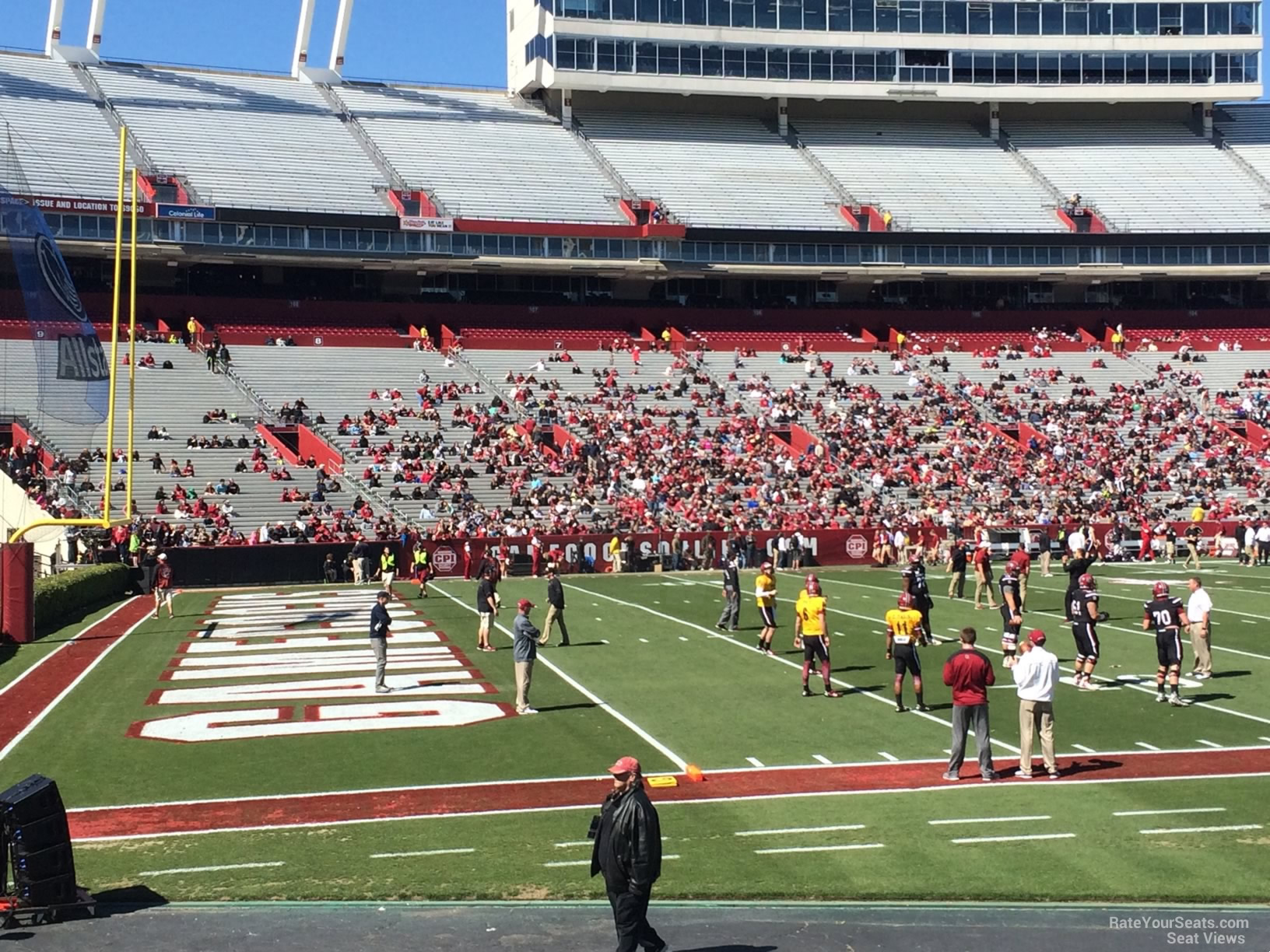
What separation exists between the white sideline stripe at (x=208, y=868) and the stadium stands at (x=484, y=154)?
51.2 metres

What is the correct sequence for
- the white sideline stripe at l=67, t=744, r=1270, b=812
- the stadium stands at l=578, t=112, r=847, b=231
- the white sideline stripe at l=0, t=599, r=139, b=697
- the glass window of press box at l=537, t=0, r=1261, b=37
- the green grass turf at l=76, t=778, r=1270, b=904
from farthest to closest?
1. the glass window of press box at l=537, t=0, r=1261, b=37
2. the stadium stands at l=578, t=112, r=847, b=231
3. the white sideline stripe at l=0, t=599, r=139, b=697
4. the white sideline stripe at l=67, t=744, r=1270, b=812
5. the green grass turf at l=76, t=778, r=1270, b=904

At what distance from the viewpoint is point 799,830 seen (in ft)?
45.0

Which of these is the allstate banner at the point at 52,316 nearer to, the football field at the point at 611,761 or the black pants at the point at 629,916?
the football field at the point at 611,761

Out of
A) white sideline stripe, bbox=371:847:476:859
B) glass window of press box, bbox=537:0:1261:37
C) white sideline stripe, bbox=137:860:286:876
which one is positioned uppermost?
glass window of press box, bbox=537:0:1261:37

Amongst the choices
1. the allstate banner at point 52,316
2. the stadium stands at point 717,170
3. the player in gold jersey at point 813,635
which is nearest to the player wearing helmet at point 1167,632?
the player in gold jersey at point 813,635

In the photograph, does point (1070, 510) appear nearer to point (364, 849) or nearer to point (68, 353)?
point (68, 353)

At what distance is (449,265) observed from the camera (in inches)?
2402

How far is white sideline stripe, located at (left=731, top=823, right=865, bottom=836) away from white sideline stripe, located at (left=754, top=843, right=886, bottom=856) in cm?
49

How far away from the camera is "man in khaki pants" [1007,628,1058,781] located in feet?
51.1

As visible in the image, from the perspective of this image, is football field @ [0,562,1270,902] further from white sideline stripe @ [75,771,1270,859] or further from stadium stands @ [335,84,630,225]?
stadium stands @ [335,84,630,225]

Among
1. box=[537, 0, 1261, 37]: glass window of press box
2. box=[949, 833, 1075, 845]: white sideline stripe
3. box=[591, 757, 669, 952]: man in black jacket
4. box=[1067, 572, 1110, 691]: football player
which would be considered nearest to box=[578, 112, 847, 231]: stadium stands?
box=[537, 0, 1261, 37]: glass window of press box

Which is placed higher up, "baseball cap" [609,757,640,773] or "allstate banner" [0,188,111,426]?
"allstate banner" [0,188,111,426]

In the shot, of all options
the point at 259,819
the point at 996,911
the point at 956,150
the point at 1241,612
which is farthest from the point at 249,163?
the point at 996,911

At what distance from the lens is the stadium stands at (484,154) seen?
63625mm
